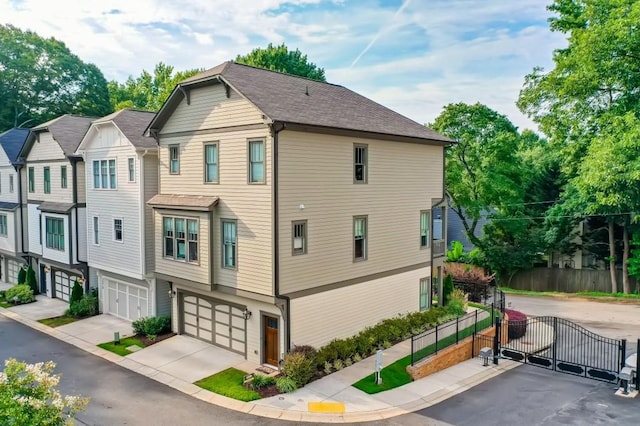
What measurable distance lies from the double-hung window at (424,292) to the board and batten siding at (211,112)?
12.4m

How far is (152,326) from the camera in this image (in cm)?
2186

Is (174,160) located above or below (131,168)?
above

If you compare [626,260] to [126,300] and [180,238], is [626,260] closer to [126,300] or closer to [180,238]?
[180,238]

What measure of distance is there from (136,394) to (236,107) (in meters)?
10.5

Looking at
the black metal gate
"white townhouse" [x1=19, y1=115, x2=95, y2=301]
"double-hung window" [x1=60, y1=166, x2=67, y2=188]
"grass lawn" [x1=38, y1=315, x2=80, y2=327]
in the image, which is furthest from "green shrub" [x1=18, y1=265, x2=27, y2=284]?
the black metal gate

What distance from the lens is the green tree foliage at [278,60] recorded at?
4800 cm

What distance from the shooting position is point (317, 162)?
18.3m

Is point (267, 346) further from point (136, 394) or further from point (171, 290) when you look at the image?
point (171, 290)

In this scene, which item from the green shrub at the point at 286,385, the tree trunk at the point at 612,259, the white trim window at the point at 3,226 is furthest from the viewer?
the tree trunk at the point at 612,259

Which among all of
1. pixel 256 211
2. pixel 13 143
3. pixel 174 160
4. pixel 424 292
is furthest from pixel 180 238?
pixel 13 143

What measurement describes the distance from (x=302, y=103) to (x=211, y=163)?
170 inches

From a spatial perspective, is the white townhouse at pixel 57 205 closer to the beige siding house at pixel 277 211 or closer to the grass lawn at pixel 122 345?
the grass lawn at pixel 122 345

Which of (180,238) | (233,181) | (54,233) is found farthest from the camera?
(54,233)

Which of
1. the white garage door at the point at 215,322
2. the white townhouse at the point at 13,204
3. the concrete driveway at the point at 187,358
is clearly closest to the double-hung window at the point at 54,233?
the white townhouse at the point at 13,204
